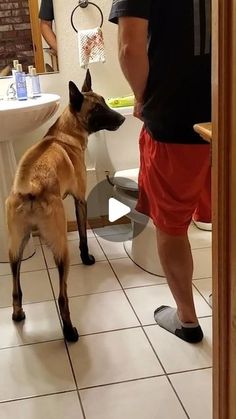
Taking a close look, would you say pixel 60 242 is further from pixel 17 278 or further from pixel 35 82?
pixel 35 82

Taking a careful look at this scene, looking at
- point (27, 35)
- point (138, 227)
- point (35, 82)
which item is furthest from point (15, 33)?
point (138, 227)

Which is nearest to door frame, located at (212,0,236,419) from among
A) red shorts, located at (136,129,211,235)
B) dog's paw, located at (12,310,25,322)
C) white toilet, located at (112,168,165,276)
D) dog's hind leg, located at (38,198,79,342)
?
red shorts, located at (136,129,211,235)

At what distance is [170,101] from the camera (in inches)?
63.6

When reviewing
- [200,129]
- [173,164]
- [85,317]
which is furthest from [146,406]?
[200,129]

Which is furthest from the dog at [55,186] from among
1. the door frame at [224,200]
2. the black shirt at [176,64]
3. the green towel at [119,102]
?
the door frame at [224,200]

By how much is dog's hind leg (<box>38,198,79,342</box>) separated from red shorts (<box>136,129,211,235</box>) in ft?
1.04

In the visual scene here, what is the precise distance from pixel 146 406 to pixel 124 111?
1419mm

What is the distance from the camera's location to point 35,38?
267 centimetres

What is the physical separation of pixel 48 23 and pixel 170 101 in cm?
131

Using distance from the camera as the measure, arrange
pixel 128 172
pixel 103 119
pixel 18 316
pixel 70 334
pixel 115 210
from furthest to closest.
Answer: pixel 115 210 < pixel 128 172 < pixel 103 119 < pixel 18 316 < pixel 70 334

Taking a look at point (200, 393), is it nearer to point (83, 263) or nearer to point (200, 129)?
point (200, 129)

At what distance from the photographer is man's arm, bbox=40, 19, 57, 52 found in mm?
2668

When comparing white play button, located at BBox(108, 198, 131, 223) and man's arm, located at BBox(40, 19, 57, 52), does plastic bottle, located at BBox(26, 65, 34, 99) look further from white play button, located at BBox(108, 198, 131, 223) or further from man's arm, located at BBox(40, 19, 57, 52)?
white play button, located at BBox(108, 198, 131, 223)

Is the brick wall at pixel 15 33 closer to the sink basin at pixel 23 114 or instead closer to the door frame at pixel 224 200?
the sink basin at pixel 23 114
